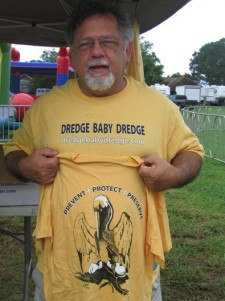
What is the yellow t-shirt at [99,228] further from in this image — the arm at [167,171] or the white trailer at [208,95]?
the white trailer at [208,95]

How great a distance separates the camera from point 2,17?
3.60 meters

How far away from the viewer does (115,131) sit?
203 centimetres

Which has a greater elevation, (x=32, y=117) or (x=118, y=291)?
(x=32, y=117)

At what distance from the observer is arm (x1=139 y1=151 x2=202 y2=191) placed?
1.98 m

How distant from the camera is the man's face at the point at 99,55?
6.63ft

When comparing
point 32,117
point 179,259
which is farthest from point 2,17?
point 179,259

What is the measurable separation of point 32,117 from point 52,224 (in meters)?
0.51

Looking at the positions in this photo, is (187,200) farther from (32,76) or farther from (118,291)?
(32,76)

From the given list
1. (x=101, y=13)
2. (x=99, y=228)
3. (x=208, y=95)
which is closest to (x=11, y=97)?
(x=101, y=13)

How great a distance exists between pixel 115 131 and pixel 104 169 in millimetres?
172

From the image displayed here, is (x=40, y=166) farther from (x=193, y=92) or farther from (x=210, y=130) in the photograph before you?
(x=193, y=92)

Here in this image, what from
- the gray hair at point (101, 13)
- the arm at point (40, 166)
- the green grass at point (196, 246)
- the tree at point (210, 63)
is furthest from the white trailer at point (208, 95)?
the arm at point (40, 166)

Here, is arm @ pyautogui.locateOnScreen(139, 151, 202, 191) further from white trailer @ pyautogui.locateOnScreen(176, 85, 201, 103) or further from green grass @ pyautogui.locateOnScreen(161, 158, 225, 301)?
white trailer @ pyautogui.locateOnScreen(176, 85, 201, 103)

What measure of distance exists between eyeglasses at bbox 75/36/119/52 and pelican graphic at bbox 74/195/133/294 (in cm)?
65
